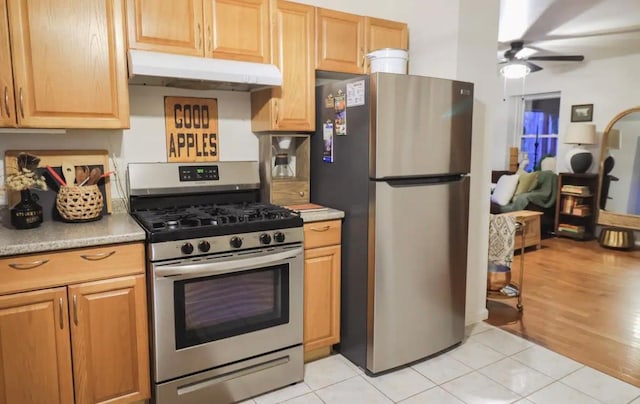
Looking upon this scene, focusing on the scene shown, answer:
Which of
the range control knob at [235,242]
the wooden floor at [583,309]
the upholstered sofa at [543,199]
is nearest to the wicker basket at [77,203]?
the range control knob at [235,242]

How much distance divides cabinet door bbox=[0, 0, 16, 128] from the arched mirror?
20.7ft

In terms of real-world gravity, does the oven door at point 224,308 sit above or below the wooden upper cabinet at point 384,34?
below

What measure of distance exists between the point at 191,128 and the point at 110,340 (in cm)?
128

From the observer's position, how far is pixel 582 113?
5.99 meters

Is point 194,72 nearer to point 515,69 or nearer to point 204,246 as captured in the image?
point 204,246

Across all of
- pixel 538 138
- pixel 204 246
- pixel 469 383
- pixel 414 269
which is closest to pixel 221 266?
pixel 204 246

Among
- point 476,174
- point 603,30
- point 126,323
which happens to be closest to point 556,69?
point 603,30

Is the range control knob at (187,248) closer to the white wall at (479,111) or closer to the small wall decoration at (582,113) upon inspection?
the white wall at (479,111)

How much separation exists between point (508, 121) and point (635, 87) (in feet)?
6.07

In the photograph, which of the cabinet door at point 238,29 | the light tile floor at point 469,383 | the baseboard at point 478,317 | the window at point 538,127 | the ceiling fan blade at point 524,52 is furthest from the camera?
the window at point 538,127

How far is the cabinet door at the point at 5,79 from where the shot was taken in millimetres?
1858

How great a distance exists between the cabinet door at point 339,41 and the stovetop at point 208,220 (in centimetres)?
101

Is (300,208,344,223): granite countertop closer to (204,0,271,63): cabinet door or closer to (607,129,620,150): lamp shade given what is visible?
(204,0,271,63): cabinet door

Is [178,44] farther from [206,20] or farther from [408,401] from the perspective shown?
[408,401]
